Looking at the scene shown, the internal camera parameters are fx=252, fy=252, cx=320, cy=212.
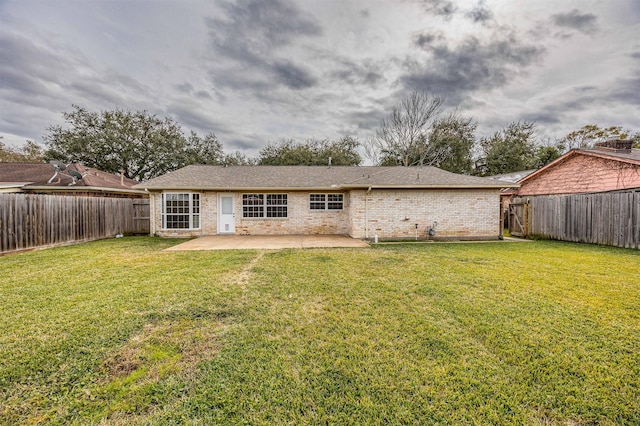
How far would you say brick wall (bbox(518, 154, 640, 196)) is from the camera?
11.2m

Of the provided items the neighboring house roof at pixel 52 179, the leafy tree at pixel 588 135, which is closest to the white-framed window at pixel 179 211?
the neighboring house roof at pixel 52 179

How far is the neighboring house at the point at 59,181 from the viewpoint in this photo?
556 inches

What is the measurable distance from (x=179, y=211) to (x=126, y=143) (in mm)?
17343

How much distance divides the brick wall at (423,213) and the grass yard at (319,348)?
17.7 feet

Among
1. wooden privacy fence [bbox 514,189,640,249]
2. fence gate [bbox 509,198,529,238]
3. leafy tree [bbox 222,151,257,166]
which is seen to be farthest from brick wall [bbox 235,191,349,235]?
leafy tree [bbox 222,151,257,166]

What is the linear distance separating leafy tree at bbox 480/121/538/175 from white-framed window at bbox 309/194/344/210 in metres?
23.3

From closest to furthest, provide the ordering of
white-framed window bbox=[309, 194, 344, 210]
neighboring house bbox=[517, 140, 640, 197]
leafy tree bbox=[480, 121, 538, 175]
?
neighboring house bbox=[517, 140, 640, 197] → white-framed window bbox=[309, 194, 344, 210] → leafy tree bbox=[480, 121, 538, 175]

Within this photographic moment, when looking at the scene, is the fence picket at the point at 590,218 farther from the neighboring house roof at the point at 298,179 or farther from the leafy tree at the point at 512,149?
the leafy tree at the point at 512,149

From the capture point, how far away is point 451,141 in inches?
992

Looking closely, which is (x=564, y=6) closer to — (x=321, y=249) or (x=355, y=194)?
(x=355, y=194)

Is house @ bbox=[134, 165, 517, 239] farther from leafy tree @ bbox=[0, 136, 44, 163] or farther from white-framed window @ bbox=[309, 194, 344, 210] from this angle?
leafy tree @ bbox=[0, 136, 44, 163]

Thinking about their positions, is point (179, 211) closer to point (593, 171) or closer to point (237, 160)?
point (237, 160)

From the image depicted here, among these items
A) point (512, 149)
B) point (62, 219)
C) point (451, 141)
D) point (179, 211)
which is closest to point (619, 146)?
point (451, 141)

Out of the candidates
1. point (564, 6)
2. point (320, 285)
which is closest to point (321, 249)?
point (320, 285)
